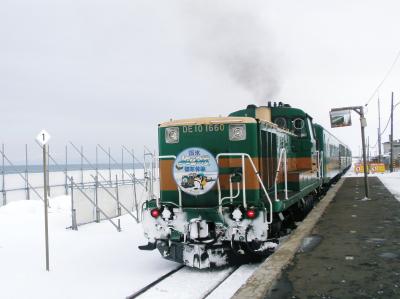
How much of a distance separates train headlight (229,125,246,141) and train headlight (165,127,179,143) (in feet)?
3.51

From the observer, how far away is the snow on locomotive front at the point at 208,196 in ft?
24.8

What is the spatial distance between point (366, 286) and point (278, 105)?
8.00m

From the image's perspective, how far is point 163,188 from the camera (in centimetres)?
866

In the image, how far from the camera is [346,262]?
6438 millimetres

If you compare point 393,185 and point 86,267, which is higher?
point 393,185

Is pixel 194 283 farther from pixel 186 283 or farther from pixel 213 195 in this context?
pixel 213 195

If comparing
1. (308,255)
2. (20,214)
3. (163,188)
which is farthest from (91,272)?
(20,214)

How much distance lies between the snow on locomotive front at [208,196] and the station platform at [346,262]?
1.07 meters

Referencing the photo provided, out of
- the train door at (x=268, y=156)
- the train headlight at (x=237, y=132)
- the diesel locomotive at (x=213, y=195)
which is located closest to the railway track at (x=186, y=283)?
the diesel locomotive at (x=213, y=195)

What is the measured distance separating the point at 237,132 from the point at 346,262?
2.97 m

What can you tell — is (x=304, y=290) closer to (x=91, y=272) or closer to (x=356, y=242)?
(x=356, y=242)

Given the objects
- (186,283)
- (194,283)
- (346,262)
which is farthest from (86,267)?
(346,262)

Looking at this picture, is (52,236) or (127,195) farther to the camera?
(127,195)

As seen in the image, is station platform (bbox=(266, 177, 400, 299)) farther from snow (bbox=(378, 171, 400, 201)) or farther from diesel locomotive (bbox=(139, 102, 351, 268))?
snow (bbox=(378, 171, 400, 201))
